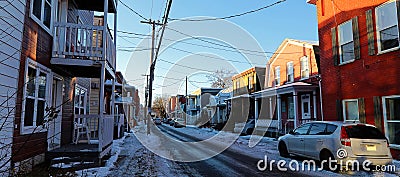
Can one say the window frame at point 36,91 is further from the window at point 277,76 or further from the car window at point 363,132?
the window at point 277,76

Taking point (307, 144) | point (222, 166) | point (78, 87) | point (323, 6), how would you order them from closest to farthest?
1. point (222, 166)
2. point (307, 144)
3. point (78, 87)
4. point (323, 6)

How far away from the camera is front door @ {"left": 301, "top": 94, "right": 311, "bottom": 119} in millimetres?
17594

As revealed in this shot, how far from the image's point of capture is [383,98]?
10250mm

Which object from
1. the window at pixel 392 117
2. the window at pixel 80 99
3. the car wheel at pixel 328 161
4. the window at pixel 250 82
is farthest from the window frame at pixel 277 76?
the window at pixel 80 99

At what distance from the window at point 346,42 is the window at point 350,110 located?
1.81 m

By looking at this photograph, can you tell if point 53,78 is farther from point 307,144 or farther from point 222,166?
point 307,144

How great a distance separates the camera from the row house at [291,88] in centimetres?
1689

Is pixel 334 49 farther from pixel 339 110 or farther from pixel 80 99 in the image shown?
pixel 80 99

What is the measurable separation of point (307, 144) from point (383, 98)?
3558mm

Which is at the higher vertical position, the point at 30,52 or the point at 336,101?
the point at 30,52

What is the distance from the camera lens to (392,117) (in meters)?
10.0

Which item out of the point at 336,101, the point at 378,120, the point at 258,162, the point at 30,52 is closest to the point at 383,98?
the point at 378,120

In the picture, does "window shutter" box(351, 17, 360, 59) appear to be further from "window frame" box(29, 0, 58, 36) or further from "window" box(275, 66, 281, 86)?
"window frame" box(29, 0, 58, 36)

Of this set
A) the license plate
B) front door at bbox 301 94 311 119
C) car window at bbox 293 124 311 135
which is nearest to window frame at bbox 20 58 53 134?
car window at bbox 293 124 311 135
